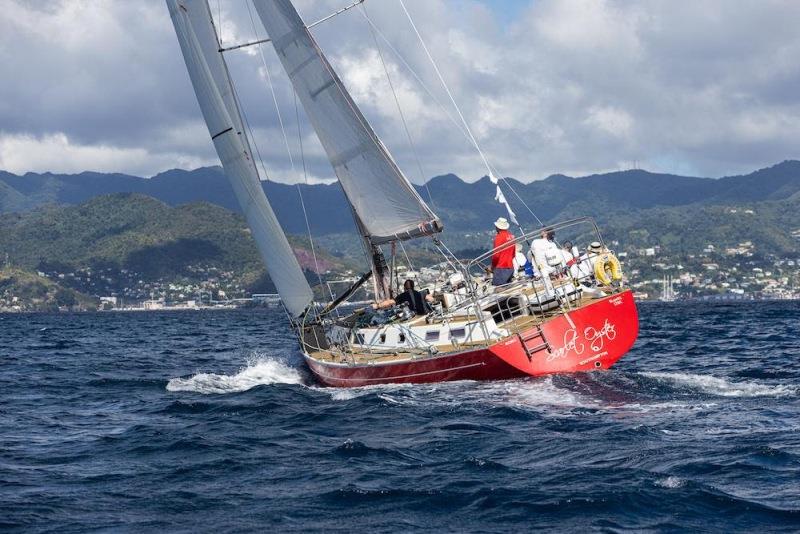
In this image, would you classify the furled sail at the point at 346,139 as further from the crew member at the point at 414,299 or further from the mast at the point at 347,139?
the crew member at the point at 414,299

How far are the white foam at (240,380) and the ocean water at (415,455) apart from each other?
168 mm

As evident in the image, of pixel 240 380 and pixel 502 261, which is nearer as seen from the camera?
pixel 502 261

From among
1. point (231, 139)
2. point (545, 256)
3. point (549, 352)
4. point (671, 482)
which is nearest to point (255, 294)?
point (231, 139)

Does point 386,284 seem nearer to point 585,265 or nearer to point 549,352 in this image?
point 585,265

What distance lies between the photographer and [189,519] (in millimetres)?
10938

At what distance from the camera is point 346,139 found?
21297 millimetres

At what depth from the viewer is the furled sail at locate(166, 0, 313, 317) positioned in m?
23.9

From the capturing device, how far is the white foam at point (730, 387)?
17.0 metres

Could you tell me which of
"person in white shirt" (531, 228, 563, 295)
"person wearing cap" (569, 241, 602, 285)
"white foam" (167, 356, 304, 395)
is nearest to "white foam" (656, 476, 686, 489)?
"person in white shirt" (531, 228, 563, 295)

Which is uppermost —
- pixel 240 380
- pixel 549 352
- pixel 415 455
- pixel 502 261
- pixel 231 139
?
pixel 231 139

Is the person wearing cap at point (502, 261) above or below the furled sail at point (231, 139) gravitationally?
below

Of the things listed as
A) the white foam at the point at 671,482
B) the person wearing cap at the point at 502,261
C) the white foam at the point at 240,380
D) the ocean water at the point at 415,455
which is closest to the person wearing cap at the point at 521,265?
the person wearing cap at the point at 502,261

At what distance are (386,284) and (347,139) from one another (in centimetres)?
447

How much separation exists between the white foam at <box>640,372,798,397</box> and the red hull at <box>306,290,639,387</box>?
1.24 m
